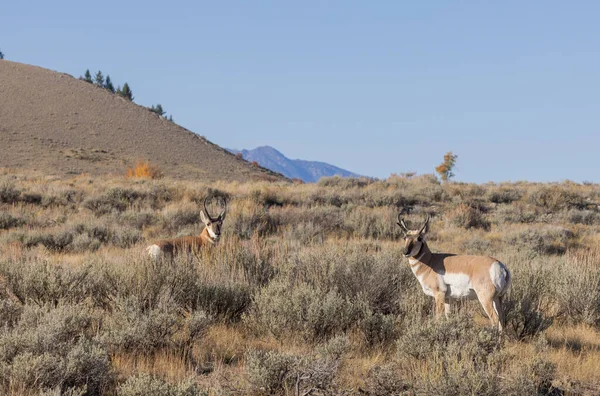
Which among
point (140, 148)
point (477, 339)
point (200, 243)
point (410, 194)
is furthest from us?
point (140, 148)

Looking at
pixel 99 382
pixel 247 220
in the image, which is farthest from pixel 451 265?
pixel 247 220

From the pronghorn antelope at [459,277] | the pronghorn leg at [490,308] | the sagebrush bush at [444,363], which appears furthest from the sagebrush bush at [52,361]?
the pronghorn leg at [490,308]

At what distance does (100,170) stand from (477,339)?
2067 inches

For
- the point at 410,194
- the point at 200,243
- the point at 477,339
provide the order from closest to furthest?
the point at 477,339 < the point at 200,243 < the point at 410,194

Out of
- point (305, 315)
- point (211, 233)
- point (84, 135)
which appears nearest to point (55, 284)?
point (305, 315)

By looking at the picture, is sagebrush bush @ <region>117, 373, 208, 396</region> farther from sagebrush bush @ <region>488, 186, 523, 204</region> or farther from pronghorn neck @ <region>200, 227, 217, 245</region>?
sagebrush bush @ <region>488, 186, 523, 204</region>

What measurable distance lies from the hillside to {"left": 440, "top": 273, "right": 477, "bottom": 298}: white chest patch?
47.4 m

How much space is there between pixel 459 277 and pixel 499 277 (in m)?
0.46

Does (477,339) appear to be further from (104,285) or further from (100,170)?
(100,170)

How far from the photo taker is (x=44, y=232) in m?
14.3

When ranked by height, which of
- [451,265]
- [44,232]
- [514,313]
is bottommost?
[44,232]

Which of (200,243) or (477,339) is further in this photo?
(200,243)

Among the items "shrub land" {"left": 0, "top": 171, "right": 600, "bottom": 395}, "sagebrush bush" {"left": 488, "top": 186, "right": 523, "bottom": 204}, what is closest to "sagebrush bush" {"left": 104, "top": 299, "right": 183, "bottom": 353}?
"shrub land" {"left": 0, "top": 171, "right": 600, "bottom": 395}

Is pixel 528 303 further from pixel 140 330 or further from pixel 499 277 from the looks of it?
pixel 140 330
